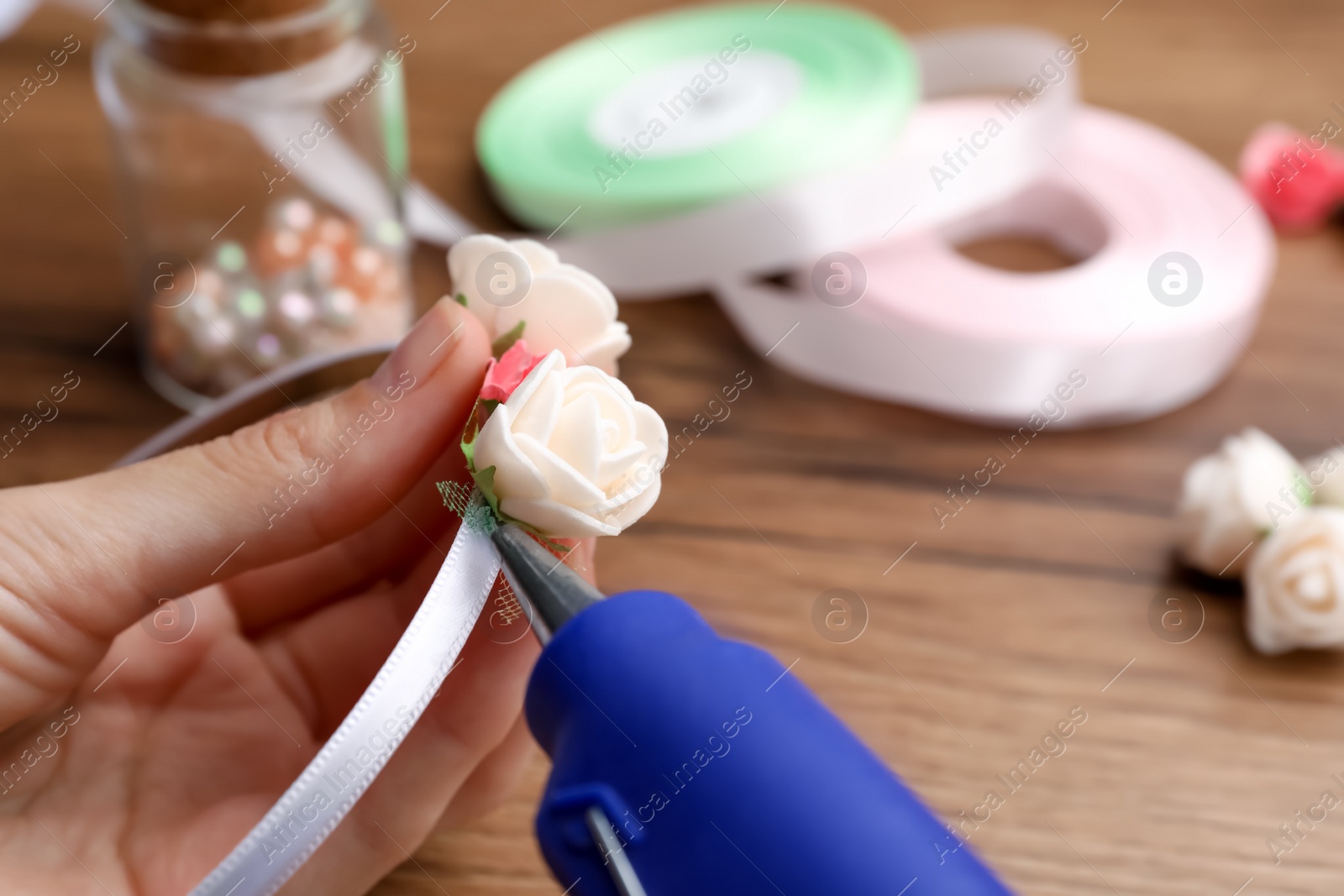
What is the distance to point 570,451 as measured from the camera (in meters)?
0.40

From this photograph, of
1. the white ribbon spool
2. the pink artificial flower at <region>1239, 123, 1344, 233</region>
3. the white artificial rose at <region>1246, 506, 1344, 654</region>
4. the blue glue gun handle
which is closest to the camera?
the blue glue gun handle

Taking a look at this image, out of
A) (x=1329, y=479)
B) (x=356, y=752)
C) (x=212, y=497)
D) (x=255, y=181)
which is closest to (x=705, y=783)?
(x=356, y=752)

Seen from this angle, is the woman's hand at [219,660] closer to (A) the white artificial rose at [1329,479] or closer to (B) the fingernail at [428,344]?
(B) the fingernail at [428,344]

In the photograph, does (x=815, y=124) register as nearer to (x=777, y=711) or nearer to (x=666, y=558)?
(x=666, y=558)

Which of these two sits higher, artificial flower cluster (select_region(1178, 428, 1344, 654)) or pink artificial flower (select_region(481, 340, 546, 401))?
pink artificial flower (select_region(481, 340, 546, 401))

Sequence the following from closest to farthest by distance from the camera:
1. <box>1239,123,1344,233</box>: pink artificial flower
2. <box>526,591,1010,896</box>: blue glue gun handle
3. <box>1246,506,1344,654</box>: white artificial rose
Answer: <box>526,591,1010,896</box>: blue glue gun handle
<box>1246,506,1344,654</box>: white artificial rose
<box>1239,123,1344,233</box>: pink artificial flower

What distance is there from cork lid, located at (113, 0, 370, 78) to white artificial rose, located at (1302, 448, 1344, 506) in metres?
0.58

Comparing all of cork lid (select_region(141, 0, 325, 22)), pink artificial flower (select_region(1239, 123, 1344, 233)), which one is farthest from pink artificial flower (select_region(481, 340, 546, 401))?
pink artificial flower (select_region(1239, 123, 1344, 233))

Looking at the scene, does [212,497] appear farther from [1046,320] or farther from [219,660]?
[1046,320]

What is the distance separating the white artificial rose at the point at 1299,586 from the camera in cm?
57

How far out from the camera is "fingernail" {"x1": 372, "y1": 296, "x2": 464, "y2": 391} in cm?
44

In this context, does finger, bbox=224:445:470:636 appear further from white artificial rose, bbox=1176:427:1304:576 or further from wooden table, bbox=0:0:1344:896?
white artificial rose, bbox=1176:427:1304:576

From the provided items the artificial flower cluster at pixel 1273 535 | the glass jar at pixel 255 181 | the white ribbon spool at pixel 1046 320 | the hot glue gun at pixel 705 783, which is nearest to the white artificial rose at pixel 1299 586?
the artificial flower cluster at pixel 1273 535

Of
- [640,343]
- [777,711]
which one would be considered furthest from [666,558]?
[777,711]
